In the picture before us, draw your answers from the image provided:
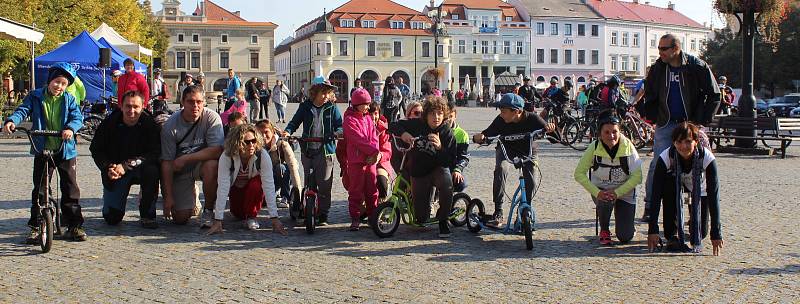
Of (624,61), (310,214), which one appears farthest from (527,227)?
(624,61)

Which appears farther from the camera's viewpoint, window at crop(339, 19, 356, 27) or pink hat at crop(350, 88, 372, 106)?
window at crop(339, 19, 356, 27)

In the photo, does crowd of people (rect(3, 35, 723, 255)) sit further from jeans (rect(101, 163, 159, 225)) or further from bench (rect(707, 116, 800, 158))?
bench (rect(707, 116, 800, 158))

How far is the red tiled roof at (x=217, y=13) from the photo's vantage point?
106m

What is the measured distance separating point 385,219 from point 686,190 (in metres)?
2.60

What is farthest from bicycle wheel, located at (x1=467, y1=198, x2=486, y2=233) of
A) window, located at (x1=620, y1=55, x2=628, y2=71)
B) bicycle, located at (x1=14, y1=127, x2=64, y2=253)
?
window, located at (x1=620, y1=55, x2=628, y2=71)

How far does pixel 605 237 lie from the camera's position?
7.84 m

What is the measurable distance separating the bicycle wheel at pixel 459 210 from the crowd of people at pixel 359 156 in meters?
A: 0.13

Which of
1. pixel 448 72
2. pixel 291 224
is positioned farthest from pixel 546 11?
pixel 291 224

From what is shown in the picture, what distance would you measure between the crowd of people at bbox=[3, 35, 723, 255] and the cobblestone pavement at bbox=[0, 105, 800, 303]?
0.84 feet

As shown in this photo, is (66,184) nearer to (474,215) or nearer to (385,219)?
(385,219)

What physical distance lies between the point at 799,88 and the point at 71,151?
6487cm

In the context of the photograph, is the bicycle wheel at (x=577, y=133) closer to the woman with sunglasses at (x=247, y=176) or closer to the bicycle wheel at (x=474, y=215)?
the bicycle wheel at (x=474, y=215)

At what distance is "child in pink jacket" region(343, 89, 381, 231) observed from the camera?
864cm

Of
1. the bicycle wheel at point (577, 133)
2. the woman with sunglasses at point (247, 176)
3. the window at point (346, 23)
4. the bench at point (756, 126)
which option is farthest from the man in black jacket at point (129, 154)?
the window at point (346, 23)
